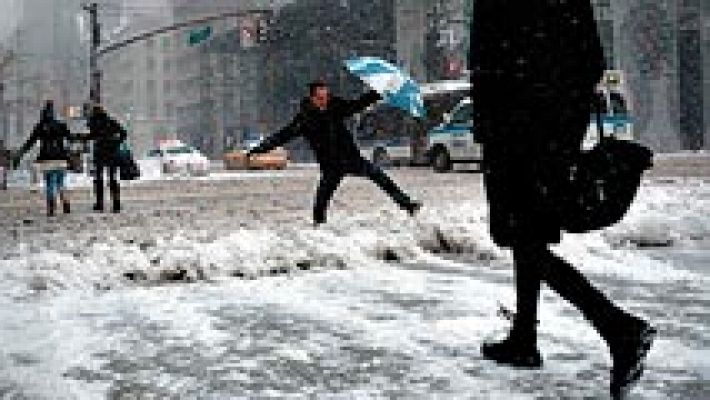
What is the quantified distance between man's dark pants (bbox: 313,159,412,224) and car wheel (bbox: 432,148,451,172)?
15.7m

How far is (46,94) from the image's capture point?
293 ft

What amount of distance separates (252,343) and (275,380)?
0.73 m

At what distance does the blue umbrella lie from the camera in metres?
9.26

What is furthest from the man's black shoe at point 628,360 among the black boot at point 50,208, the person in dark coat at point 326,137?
the black boot at point 50,208

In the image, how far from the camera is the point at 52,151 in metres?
14.8

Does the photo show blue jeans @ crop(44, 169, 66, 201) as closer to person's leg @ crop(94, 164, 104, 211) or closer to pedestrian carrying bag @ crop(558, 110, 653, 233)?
person's leg @ crop(94, 164, 104, 211)

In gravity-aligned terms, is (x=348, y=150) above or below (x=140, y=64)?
below

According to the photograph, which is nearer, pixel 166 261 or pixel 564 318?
pixel 564 318

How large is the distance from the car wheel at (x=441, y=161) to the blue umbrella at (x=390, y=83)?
16.7 m

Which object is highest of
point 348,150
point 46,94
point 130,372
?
point 46,94

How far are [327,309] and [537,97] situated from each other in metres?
2.09

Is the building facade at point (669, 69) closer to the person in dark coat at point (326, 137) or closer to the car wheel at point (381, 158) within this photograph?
the car wheel at point (381, 158)

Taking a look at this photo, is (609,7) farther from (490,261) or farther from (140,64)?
(140,64)

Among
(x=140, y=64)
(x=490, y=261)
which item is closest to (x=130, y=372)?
(x=490, y=261)
